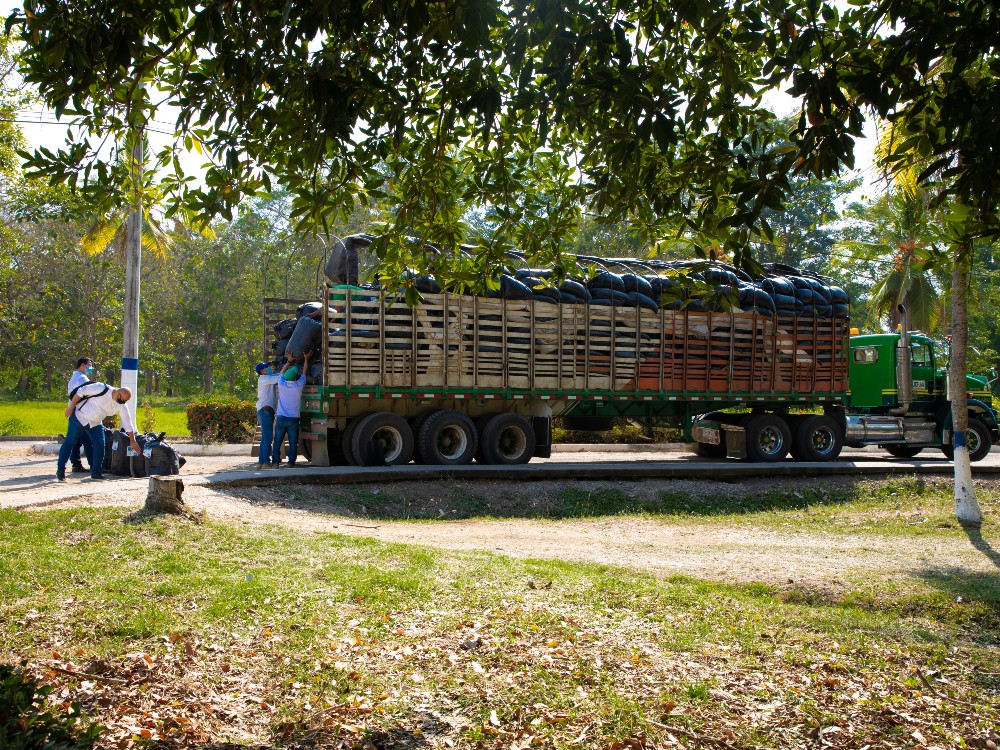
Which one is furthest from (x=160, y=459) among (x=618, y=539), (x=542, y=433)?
(x=542, y=433)

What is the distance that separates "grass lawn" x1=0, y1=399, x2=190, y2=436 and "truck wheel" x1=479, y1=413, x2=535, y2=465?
11.5 meters

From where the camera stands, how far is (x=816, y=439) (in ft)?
65.8

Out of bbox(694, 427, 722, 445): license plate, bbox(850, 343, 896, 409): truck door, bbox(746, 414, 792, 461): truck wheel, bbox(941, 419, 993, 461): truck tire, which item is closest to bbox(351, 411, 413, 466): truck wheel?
bbox(694, 427, 722, 445): license plate

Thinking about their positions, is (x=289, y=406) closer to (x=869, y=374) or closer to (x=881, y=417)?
(x=881, y=417)

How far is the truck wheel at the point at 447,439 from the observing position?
15984 mm

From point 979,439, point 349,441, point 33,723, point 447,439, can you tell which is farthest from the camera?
point 979,439

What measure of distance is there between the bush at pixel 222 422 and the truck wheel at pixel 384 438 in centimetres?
677

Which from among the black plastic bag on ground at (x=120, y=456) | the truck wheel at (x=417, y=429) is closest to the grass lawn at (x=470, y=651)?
the black plastic bag on ground at (x=120, y=456)

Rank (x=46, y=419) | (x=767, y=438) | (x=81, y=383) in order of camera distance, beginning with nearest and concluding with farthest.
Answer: (x=81, y=383) < (x=767, y=438) < (x=46, y=419)

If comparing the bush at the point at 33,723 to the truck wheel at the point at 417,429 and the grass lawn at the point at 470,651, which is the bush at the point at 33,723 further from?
the truck wheel at the point at 417,429

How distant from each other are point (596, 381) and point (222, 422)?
932cm

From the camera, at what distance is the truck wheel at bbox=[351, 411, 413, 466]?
50.7 ft

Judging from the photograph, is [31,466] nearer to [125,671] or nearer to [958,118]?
[125,671]

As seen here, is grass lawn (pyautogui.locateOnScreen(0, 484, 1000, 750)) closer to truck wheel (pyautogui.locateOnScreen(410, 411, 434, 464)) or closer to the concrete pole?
truck wheel (pyautogui.locateOnScreen(410, 411, 434, 464))
